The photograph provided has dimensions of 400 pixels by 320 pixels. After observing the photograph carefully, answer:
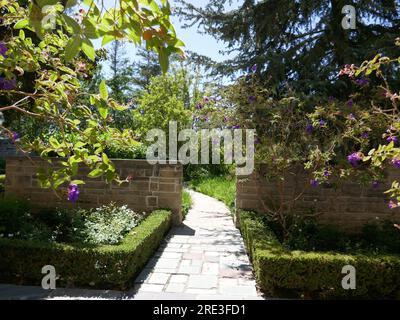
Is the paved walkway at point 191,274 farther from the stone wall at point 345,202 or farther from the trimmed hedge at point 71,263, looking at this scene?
the stone wall at point 345,202

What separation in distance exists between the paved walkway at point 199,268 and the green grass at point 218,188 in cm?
328

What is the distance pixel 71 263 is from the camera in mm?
4414

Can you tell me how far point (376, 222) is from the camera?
6879 millimetres

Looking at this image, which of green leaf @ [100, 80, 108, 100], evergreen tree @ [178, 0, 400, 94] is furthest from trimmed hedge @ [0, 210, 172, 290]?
evergreen tree @ [178, 0, 400, 94]

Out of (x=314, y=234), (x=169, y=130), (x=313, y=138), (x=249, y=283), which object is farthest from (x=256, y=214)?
(x=169, y=130)

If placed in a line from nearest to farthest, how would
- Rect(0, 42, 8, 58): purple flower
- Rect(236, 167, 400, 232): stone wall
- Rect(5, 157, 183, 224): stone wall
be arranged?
Rect(0, 42, 8, 58): purple flower < Rect(236, 167, 400, 232): stone wall < Rect(5, 157, 183, 224): stone wall

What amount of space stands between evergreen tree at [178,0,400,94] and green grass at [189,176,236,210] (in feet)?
11.9

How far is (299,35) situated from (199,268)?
21.6ft

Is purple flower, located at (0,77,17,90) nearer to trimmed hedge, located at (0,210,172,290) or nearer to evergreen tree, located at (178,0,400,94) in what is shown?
trimmed hedge, located at (0,210,172,290)

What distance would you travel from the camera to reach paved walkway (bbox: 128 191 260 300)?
436 centimetres

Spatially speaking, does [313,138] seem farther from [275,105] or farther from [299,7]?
[299,7]

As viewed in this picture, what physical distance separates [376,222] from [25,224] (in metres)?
6.15

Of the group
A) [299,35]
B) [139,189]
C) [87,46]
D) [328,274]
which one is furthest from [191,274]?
[299,35]

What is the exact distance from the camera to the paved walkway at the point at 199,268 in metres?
4.36
